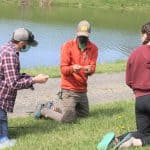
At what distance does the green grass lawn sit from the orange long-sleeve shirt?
0.69 metres

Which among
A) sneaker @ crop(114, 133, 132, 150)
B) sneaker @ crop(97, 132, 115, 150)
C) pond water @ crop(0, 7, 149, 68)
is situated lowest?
pond water @ crop(0, 7, 149, 68)

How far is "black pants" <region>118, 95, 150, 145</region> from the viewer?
7.95 m

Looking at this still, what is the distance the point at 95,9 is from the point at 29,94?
171ft

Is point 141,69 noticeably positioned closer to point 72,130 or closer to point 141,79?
point 141,79

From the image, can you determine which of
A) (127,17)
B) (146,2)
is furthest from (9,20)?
(146,2)

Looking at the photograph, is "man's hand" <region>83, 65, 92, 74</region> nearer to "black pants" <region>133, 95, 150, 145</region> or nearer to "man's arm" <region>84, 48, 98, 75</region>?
"man's arm" <region>84, 48, 98, 75</region>

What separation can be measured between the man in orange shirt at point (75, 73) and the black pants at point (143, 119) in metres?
1.93

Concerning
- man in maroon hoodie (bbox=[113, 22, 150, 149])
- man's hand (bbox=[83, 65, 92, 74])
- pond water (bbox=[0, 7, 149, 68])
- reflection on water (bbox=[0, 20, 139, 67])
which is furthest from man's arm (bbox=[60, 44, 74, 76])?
reflection on water (bbox=[0, 20, 139, 67])

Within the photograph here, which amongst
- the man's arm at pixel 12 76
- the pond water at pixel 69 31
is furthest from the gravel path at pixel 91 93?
the pond water at pixel 69 31

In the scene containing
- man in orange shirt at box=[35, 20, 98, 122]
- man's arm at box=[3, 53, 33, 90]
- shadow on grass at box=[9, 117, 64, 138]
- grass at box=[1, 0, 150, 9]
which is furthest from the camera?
grass at box=[1, 0, 150, 9]

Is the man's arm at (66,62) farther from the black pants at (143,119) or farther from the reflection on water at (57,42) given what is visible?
the reflection on water at (57,42)

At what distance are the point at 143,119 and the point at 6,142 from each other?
2088 millimetres

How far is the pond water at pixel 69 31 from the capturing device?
27344 mm

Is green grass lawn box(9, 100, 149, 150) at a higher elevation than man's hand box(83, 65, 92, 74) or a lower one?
lower
